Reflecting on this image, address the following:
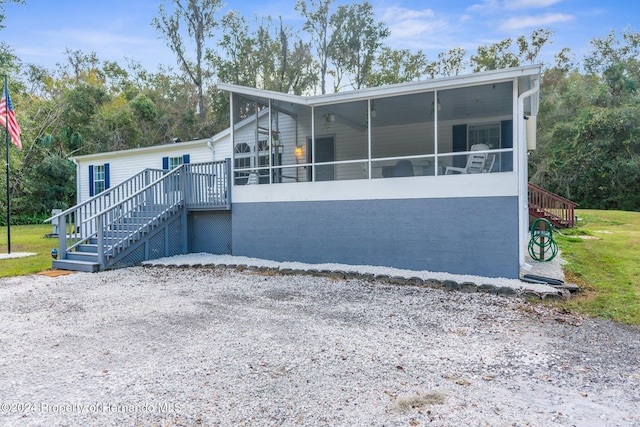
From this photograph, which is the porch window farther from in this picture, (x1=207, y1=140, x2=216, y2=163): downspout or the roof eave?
(x1=207, y1=140, x2=216, y2=163): downspout

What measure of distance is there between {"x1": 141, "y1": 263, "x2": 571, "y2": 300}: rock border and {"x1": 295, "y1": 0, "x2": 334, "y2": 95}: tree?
756 inches

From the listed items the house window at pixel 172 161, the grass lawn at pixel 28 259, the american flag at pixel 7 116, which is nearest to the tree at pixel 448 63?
the house window at pixel 172 161

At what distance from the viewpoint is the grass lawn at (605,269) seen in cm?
537

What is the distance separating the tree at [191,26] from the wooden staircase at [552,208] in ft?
64.0

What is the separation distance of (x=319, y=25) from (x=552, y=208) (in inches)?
698

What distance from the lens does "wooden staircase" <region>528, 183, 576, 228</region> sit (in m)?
14.6

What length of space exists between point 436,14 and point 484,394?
72.6 feet

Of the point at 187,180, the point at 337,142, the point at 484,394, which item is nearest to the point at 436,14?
the point at 337,142

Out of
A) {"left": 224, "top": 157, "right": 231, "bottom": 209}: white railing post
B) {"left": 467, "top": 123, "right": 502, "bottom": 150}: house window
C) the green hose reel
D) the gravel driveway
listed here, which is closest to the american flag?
{"left": 224, "top": 157, "right": 231, "bottom": 209}: white railing post

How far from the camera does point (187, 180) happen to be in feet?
32.3

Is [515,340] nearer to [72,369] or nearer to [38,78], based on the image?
[72,369]

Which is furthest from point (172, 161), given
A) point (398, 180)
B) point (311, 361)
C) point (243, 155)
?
point (311, 361)

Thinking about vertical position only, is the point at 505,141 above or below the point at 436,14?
below

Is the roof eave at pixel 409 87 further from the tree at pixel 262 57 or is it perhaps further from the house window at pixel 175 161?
the tree at pixel 262 57
